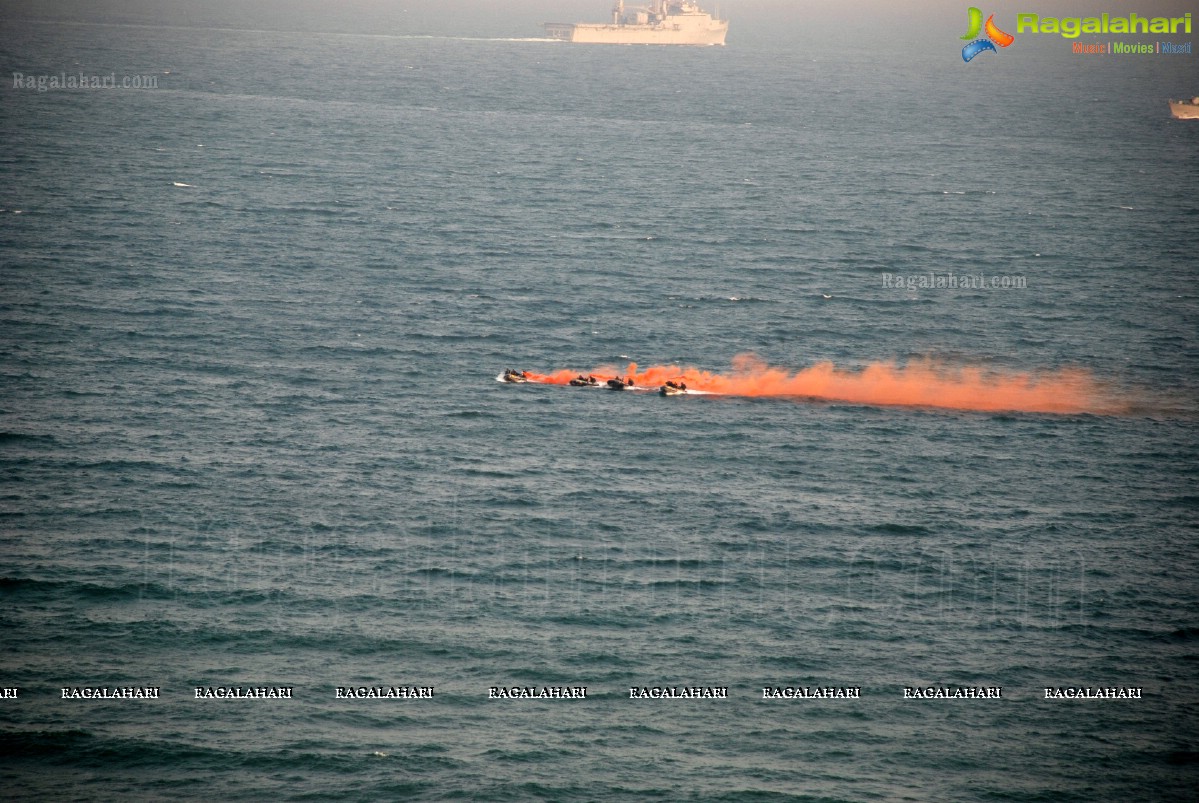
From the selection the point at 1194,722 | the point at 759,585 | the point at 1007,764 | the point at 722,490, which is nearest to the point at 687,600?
the point at 759,585

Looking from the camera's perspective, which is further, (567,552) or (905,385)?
(905,385)

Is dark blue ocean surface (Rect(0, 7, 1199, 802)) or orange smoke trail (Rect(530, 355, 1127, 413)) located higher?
orange smoke trail (Rect(530, 355, 1127, 413))

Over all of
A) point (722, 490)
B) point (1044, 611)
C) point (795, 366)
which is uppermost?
point (795, 366)

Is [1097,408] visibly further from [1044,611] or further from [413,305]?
[413,305]

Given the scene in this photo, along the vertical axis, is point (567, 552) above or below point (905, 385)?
below

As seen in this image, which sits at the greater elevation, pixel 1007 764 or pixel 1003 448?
pixel 1003 448

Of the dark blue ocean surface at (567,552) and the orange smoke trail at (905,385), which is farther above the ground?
the orange smoke trail at (905,385)

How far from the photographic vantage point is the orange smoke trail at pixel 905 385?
465 ft

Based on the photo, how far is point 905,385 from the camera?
145000 mm

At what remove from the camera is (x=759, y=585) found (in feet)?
343

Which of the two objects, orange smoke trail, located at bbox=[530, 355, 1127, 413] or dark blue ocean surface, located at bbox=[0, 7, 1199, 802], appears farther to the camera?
orange smoke trail, located at bbox=[530, 355, 1127, 413]

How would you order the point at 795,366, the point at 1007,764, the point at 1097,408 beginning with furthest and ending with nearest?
the point at 795,366
the point at 1097,408
the point at 1007,764

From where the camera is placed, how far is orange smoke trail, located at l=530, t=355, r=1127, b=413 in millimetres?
141750

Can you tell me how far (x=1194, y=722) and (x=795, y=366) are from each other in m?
69.5
